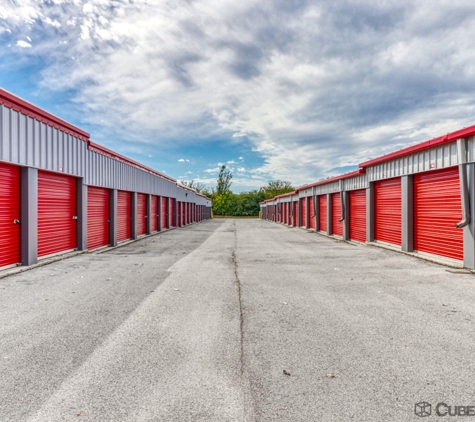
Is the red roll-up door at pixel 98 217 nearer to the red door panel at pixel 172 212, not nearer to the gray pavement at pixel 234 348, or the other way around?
the gray pavement at pixel 234 348

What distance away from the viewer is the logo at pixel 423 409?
2.30 metres

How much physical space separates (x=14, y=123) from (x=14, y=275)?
13.3 feet

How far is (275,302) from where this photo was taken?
5012mm

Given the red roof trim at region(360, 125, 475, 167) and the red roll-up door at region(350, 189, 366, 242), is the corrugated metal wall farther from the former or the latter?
the red roll-up door at region(350, 189, 366, 242)

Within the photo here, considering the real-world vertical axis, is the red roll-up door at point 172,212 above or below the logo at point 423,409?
above

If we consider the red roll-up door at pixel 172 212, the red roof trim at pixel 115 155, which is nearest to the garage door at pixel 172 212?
the red roll-up door at pixel 172 212

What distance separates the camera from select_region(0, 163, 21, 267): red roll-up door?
7695 mm

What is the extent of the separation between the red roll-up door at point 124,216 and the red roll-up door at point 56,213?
3.94 metres

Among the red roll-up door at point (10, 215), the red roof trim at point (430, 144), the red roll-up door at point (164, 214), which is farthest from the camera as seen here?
the red roll-up door at point (164, 214)

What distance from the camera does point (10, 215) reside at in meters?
8.01

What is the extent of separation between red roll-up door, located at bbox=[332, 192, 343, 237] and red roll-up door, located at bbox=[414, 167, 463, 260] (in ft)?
24.4

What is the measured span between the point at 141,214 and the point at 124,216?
271cm

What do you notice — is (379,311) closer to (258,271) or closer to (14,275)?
(258,271)

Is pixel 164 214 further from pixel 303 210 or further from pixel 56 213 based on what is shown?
pixel 56 213
